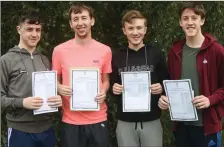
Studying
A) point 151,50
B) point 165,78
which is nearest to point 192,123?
point 165,78

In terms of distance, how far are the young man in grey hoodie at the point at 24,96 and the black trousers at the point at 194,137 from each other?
1207 mm

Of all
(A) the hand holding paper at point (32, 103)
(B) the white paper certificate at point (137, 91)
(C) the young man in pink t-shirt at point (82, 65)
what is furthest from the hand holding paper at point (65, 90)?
(B) the white paper certificate at point (137, 91)

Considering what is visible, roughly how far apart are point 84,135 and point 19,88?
0.77 metres

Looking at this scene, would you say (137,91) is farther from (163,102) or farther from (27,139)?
(27,139)

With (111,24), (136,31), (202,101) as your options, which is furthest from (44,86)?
(111,24)

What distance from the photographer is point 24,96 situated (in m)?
4.29

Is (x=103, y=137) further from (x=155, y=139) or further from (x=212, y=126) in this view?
(x=212, y=126)

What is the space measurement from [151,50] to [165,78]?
1.04 ft

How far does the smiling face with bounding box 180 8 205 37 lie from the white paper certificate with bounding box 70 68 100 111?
3.14ft

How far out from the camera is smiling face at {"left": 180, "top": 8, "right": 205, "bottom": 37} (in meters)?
4.29

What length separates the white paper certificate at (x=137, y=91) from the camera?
4.38m

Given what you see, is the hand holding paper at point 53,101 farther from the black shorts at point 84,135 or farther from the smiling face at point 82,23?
the smiling face at point 82,23

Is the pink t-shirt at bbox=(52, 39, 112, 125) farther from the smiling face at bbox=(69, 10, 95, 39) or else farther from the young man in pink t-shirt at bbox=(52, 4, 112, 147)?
the smiling face at bbox=(69, 10, 95, 39)

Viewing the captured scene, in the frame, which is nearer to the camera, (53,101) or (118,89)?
(53,101)
